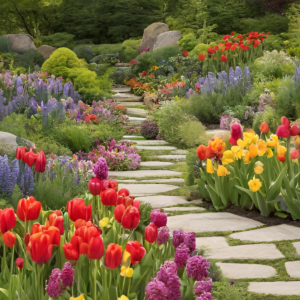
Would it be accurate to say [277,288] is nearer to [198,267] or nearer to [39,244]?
[198,267]

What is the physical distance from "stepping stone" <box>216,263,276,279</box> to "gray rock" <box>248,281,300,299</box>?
13 cm

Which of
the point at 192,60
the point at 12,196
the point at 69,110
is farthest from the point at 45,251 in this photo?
the point at 192,60

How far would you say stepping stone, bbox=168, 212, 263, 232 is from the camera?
4215 millimetres

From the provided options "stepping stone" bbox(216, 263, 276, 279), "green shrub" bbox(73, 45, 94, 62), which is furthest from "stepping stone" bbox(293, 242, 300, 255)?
"green shrub" bbox(73, 45, 94, 62)

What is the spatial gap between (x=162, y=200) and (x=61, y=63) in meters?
7.87

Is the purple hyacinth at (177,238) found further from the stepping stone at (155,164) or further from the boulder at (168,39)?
the boulder at (168,39)

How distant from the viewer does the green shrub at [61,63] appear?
12.0 m

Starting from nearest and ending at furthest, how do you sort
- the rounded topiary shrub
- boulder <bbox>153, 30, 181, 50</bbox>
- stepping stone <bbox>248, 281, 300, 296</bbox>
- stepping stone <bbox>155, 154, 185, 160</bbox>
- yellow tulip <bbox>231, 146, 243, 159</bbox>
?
1. stepping stone <bbox>248, 281, 300, 296</bbox>
2. yellow tulip <bbox>231, 146, 243, 159</bbox>
3. stepping stone <bbox>155, 154, 185, 160</bbox>
4. the rounded topiary shrub
5. boulder <bbox>153, 30, 181, 50</bbox>

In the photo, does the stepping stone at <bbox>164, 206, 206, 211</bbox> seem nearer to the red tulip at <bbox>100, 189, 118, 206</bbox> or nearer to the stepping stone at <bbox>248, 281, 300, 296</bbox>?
the stepping stone at <bbox>248, 281, 300, 296</bbox>

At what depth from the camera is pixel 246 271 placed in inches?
131

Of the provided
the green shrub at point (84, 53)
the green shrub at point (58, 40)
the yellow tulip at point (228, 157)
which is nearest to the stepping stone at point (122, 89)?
the green shrub at point (84, 53)

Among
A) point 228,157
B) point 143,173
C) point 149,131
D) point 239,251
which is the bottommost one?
point 149,131

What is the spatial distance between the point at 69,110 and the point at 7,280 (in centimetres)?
601

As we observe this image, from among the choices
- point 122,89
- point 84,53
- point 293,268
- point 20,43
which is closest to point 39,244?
point 293,268
